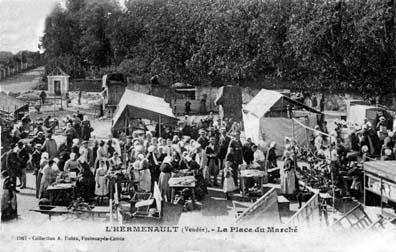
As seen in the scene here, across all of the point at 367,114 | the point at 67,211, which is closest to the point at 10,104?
the point at 67,211

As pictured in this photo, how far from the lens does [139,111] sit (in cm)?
1172

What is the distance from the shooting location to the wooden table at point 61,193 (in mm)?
8672

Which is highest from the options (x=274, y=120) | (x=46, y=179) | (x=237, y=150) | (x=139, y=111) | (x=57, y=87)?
(x=57, y=87)

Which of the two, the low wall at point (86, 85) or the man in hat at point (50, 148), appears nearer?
the man in hat at point (50, 148)

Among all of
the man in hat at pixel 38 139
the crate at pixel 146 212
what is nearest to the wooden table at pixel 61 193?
the crate at pixel 146 212

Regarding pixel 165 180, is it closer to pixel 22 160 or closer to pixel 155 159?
pixel 155 159

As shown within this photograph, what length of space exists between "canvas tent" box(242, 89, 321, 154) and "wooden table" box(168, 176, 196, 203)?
3397 millimetres

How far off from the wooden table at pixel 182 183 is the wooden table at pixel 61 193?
5.74ft

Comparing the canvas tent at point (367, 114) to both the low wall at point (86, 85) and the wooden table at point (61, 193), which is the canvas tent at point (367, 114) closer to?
the low wall at point (86, 85)

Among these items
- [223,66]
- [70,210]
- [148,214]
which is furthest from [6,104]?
[223,66]

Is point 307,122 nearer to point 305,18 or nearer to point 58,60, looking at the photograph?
point 305,18

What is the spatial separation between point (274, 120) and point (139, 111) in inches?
126

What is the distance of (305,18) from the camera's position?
39.2 feet

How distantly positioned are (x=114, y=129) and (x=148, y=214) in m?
4.14
